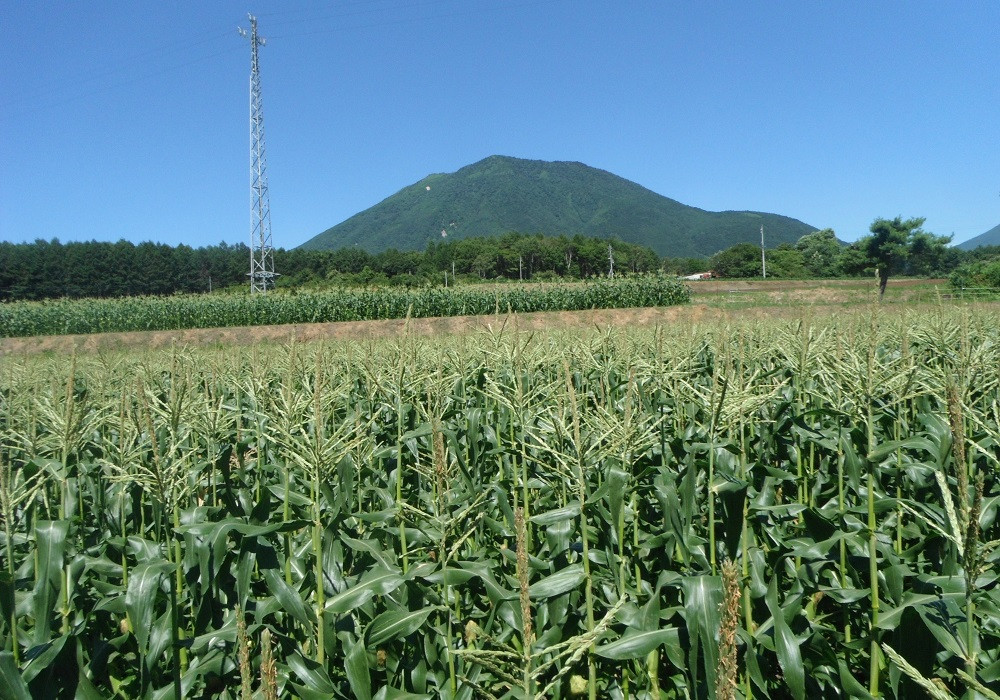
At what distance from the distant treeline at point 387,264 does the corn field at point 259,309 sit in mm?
2975

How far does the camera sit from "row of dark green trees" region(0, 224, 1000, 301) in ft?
165

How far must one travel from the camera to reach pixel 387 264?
8706 centimetres

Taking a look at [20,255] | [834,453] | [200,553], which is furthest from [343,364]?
[20,255]

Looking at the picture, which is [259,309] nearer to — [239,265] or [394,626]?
[394,626]

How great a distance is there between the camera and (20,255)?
59.9 meters

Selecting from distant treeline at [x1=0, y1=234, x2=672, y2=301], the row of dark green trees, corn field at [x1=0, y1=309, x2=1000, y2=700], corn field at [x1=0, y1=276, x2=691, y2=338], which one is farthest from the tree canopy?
corn field at [x1=0, y1=309, x2=1000, y2=700]

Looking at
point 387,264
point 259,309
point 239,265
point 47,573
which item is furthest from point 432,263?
point 47,573

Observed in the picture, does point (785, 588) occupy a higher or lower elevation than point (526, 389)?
lower

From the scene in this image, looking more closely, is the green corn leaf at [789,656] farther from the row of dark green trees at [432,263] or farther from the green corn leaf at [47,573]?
the row of dark green trees at [432,263]

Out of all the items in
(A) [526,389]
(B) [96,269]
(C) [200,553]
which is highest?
(B) [96,269]

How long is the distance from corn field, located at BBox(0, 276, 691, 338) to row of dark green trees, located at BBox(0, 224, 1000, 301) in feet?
16.6

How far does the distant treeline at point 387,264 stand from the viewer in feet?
182

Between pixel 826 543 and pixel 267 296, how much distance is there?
1320 inches

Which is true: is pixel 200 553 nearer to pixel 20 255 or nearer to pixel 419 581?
pixel 419 581
